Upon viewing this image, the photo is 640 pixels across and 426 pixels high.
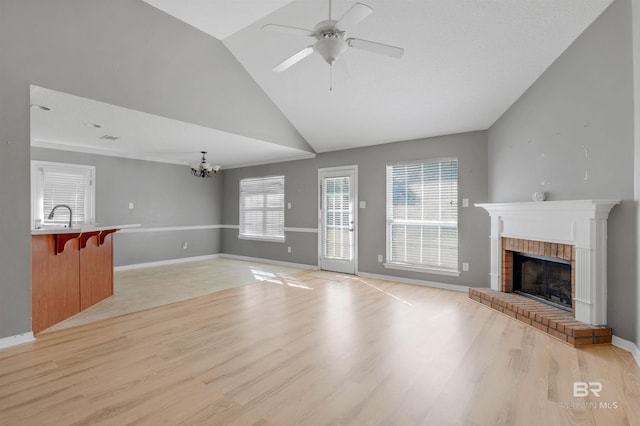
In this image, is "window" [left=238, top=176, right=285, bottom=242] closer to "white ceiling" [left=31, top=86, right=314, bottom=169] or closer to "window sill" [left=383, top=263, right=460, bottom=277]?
"white ceiling" [left=31, top=86, right=314, bottom=169]

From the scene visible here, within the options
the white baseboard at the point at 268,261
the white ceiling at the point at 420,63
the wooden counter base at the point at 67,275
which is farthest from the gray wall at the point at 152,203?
the white ceiling at the point at 420,63

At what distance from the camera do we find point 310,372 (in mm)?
2314

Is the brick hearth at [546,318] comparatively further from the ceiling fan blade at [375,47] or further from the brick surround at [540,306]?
the ceiling fan blade at [375,47]

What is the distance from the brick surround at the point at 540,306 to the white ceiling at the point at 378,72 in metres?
1.89

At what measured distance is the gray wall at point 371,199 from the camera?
465 cm

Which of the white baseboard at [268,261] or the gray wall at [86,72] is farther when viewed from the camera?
the white baseboard at [268,261]

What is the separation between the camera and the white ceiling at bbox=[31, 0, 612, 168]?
302cm

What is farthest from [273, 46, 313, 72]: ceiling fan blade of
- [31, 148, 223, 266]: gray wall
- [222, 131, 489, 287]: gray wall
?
[31, 148, 223, 266]: gray wall

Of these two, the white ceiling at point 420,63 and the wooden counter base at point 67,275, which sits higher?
the white ceiling at point 420,63

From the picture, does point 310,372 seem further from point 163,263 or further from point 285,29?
point 163,263

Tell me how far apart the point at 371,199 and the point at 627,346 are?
377cm

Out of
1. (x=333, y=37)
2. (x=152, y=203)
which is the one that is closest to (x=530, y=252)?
(x=333, y=37)

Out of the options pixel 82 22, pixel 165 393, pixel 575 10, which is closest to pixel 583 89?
pixel 575 10

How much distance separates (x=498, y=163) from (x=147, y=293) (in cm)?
537
